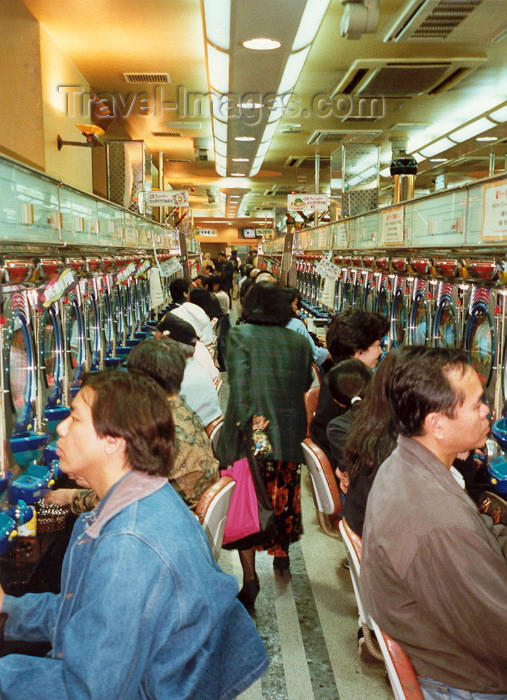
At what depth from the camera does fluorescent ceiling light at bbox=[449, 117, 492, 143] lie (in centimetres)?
835

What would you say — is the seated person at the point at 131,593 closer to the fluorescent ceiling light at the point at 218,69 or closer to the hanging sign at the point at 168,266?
the fluorescent ceiling light at the point at 218,69

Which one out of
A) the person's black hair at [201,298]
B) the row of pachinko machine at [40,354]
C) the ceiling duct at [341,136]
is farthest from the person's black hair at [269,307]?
the ceiling duct at [341,136]

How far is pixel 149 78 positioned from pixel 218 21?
3422 mm

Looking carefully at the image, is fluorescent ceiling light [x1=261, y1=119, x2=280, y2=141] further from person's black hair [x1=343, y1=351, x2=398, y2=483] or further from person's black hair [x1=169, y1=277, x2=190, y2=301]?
person's black hair [x1=343, y1=351, x2=398, y2=483]

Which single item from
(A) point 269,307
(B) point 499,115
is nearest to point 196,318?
(A) point 269,307

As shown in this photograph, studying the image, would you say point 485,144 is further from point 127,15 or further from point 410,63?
point 127,15

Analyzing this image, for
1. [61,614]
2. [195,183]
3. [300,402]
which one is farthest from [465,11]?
[195,183]

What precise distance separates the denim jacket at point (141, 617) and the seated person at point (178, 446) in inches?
47.8

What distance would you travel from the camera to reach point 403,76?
20.4 ft

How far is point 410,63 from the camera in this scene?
5855 millimetres

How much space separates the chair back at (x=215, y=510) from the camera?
232 cm

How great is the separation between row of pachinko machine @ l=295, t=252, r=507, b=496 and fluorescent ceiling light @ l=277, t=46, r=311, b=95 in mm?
1633

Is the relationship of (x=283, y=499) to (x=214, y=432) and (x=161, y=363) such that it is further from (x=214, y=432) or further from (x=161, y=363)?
(x=161, y=363)

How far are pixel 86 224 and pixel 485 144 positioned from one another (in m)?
3.71
